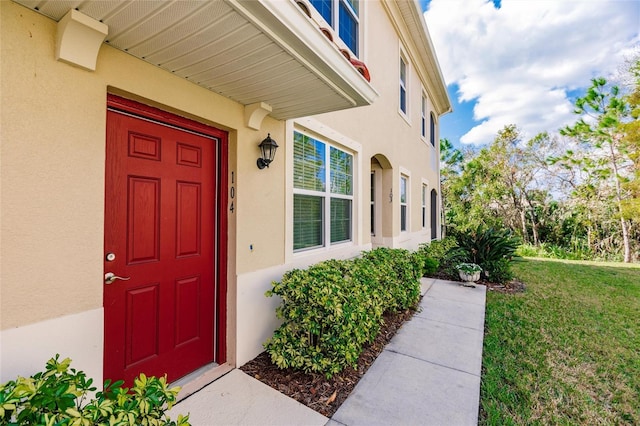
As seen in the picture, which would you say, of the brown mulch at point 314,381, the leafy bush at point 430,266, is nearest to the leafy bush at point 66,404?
the brown mulch at point 314,381

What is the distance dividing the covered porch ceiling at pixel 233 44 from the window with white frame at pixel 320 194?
1.27 m

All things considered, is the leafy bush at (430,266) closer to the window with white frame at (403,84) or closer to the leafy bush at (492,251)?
the leafy bush at (492,251)

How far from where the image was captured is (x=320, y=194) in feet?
14.8

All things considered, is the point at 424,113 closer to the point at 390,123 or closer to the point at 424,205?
the point at 424,205

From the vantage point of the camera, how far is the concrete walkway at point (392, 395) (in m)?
2.42

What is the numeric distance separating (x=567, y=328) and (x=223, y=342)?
5194mm

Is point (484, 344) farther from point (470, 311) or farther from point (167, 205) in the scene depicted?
point (167, 205)

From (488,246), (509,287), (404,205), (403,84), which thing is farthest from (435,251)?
(403,84)

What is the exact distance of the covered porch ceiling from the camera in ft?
5.57

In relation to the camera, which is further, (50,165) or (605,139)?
(605,139)

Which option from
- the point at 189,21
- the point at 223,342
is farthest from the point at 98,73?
the point at 223,342

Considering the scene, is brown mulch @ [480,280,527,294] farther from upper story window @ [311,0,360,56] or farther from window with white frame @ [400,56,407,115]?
upper story window @ [311,0,360,56]

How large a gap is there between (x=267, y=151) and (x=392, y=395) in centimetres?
287

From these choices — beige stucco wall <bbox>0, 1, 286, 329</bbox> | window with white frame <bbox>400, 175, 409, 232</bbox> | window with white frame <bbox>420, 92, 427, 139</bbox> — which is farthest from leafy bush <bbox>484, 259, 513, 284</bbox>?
beige stucco wall <bbox>0, 1, 286, 329</bbox>
